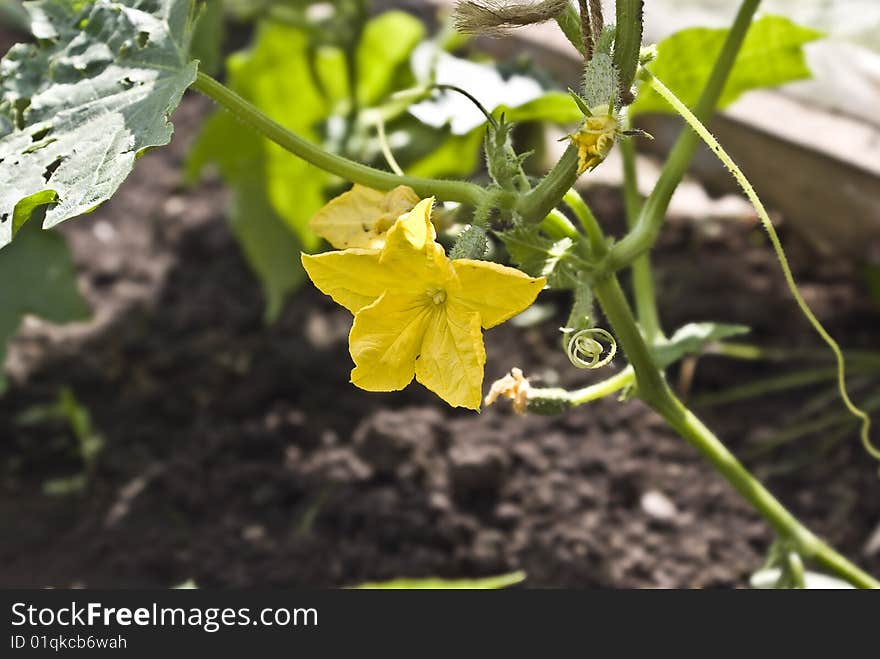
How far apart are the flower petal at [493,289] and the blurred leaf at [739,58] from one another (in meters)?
0.65

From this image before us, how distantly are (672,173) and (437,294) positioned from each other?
1.16 ft

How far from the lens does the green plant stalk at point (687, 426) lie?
112 centimetres

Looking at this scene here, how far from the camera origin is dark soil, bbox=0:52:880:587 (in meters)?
1.77

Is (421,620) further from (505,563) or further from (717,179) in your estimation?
(717,179)

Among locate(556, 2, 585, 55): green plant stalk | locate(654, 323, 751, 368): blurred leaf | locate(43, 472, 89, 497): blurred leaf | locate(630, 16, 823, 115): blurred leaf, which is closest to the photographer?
locate(556, 2, 585, 55): green plant stalk

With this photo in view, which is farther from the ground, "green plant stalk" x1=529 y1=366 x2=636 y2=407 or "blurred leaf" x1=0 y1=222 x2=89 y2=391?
"blurred leaf" x1=0 y1=222 x2=89 y2=391

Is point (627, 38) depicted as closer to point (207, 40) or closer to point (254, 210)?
point (207, 40)

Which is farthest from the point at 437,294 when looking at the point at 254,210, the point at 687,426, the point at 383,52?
the point at 383,52

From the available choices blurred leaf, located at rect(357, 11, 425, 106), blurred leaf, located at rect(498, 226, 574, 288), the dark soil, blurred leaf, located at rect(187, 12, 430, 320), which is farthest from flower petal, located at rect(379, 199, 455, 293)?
blurred leaf, located at rect(357, 11, 425, 106)

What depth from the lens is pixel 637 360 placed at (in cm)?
114

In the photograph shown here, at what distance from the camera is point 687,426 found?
1203 mm

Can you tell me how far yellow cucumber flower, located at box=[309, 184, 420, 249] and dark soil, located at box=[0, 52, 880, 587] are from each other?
813mm

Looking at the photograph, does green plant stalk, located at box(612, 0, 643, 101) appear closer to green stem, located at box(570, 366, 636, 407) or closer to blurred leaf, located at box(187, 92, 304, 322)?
green stem, located at box(570, 366, 636, 407)

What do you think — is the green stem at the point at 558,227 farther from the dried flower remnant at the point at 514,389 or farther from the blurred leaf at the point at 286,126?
the blurred leaf at the point at 286,126
